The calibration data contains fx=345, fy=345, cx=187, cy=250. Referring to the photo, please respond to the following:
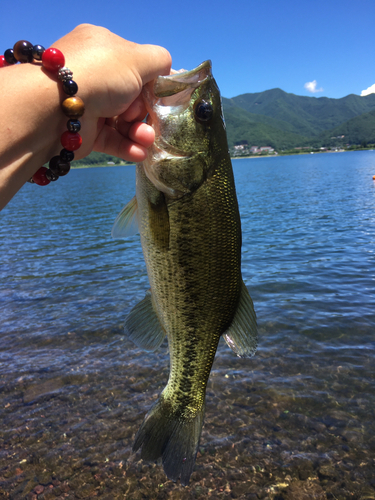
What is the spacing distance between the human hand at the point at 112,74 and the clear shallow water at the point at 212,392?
15.4ft

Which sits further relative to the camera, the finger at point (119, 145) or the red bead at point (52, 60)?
the finger at point (119, 145)

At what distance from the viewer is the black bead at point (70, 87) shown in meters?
1.78

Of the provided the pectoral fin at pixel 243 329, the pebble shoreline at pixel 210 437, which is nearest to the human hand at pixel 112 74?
the pectoral fin at pixel 243 329

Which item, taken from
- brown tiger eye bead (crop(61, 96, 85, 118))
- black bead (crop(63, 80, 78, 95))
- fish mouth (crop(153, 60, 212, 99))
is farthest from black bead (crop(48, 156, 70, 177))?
fish mouth (crop(153, 60, 212, 99))

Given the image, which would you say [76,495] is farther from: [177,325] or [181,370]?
[177,325]

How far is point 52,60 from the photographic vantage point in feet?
5.76

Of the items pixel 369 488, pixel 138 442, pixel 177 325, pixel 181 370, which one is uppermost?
pixel 177 325

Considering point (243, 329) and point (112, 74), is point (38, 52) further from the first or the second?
point (243, 329)

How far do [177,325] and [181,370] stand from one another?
0.47m

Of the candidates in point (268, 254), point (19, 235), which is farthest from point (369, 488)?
point (19, 235)

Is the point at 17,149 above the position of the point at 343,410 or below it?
above

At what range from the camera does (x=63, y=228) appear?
2595 cm

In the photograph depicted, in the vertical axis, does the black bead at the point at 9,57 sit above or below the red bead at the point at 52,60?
above

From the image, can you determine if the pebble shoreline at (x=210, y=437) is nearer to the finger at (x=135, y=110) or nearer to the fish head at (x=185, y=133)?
the fish head at (x=185, y=133)
